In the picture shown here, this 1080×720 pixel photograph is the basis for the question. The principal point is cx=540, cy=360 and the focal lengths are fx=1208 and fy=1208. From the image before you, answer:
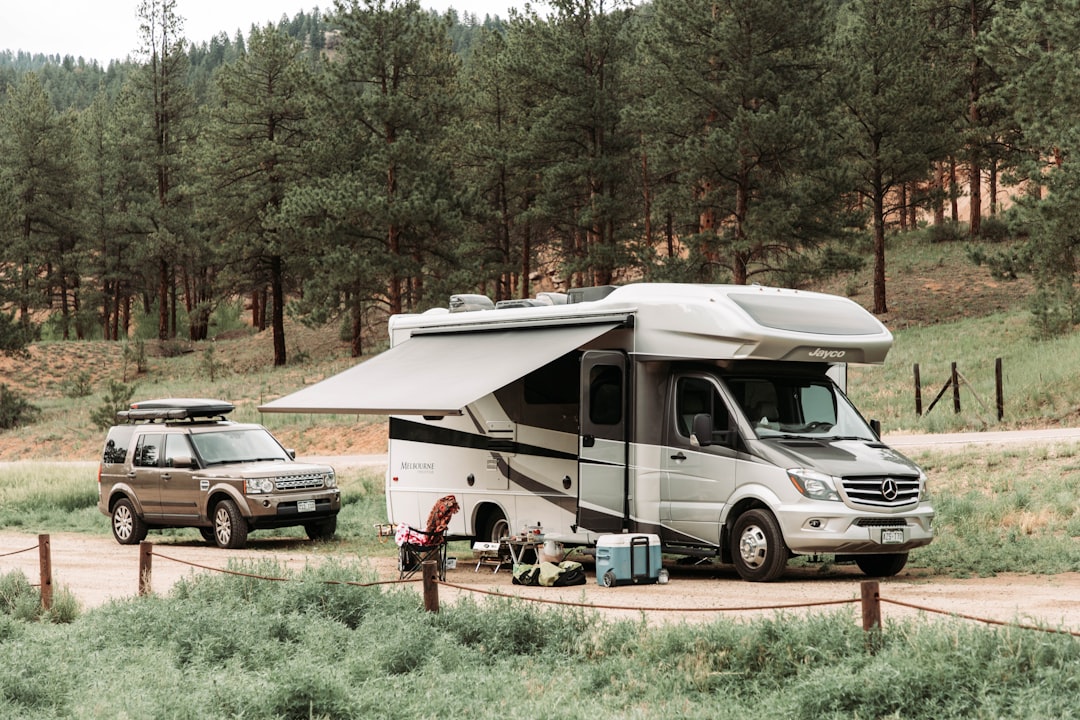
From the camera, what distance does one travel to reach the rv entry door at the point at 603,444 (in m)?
13.5

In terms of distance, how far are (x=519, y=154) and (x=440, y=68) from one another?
15.0 ft

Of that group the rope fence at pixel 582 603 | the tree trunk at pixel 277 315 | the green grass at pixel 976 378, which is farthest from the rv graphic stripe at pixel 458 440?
the tree trunk at pixel 277 315

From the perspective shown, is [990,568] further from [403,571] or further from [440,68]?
[440,68]

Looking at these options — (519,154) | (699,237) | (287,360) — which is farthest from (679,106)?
(287,360)

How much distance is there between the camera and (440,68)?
4678cm

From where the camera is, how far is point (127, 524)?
63.5ft

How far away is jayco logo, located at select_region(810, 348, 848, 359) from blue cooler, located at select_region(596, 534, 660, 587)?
2648 millimetres

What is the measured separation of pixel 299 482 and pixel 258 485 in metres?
0.64

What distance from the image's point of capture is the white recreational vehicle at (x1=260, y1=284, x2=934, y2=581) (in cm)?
1238

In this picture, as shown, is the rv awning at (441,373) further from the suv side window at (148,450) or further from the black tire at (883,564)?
the suv side window at (148,450)

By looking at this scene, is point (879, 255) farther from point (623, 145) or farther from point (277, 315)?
point (277, 315)

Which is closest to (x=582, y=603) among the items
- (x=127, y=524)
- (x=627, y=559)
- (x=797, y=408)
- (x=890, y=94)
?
(x=627, y=559)

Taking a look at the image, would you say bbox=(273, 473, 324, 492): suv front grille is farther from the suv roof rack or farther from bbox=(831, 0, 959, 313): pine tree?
bbox=(831, 0, 959, 313): pine tree

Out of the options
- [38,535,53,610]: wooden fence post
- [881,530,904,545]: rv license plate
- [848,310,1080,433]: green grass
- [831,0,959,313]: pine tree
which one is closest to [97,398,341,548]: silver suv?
[38,535,53,610]: wooden fence post
